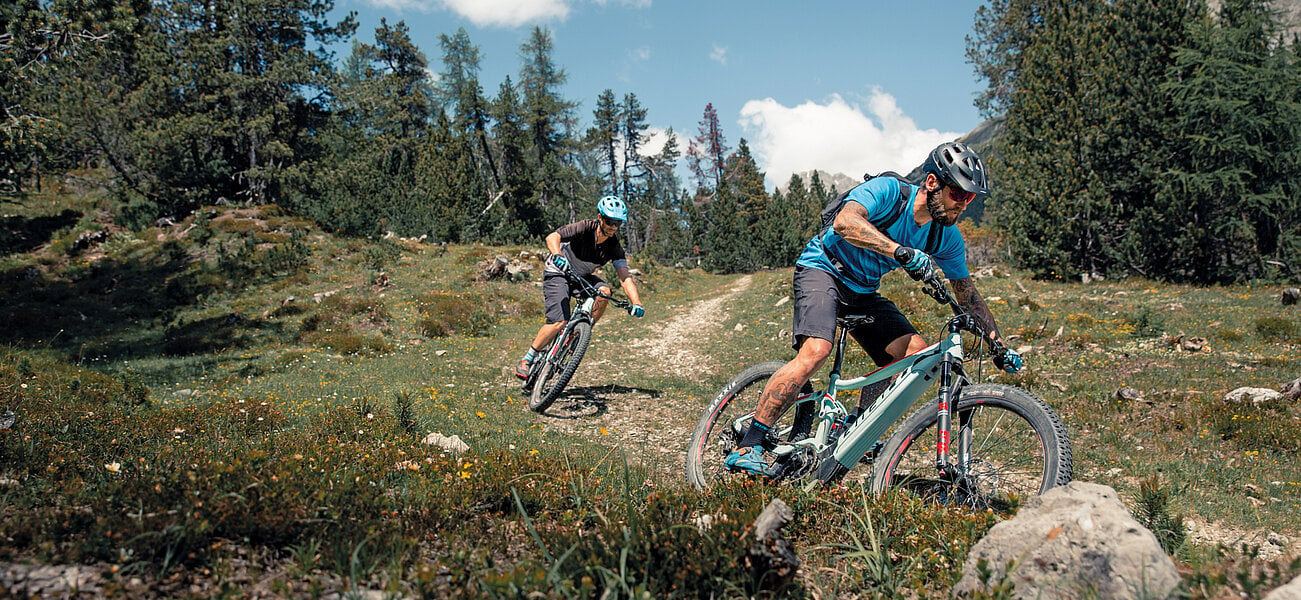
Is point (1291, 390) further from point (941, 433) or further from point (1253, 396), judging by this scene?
point (941, 433)

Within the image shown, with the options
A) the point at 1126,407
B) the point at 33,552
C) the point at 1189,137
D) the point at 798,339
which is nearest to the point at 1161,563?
the point at 798,339

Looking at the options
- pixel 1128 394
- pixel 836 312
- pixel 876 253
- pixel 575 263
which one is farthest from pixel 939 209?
pixel 1128 394

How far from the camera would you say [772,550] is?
2584mm

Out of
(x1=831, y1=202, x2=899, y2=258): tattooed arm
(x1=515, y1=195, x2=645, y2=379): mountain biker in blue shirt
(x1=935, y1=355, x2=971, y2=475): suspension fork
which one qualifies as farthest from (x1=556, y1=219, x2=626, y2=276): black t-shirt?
(x1=935, y1=355, x2=971, y2=475): suspension fork

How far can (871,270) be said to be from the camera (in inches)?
169

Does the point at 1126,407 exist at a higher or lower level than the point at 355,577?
lower

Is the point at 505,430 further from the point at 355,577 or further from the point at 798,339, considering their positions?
the point at 355,577

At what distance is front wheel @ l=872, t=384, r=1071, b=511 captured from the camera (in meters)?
3.43

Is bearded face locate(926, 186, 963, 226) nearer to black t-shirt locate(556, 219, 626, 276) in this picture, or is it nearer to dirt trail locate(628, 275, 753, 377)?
black t-shirt locate(556, 219, 626, 276)

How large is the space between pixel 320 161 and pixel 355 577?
32.5 meters

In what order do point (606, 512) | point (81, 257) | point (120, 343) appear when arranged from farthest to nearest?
1. point (81, 257)
2. point (120, 343)
3. point (606, 512)

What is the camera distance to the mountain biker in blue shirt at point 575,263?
7793 mm

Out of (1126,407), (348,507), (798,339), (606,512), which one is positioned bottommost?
(1126,407)

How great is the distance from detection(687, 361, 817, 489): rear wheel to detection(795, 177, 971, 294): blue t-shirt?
2.88 feet
